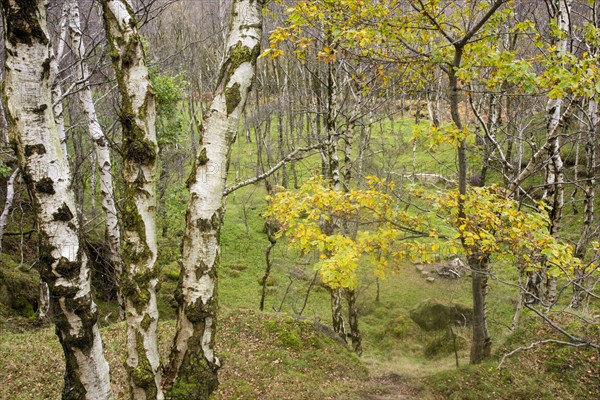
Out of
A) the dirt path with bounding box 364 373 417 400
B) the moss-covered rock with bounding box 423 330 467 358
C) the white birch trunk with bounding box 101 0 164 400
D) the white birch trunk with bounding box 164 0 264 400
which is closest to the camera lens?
the white birch trunk with bounding box 101 0 164 400

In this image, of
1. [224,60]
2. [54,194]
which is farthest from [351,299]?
[54,194]

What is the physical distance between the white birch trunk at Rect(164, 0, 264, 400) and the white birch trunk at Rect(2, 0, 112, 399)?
0.72m

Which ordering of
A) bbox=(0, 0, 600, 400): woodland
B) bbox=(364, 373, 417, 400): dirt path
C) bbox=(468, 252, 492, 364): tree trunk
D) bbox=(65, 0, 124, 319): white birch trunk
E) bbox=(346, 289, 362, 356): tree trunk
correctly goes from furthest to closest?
bbox=(346, 289, 362, 356): tree trunk → bbox=(65, 0, 124, 319): white birch trunk → bbox=(364, 373, 417, 400): dirt path → bbox=(468, 252, 492, 364): tree trunk → bbox=(0, 0, 600, 400): woodland

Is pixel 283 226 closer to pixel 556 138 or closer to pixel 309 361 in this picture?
pixel 309 361

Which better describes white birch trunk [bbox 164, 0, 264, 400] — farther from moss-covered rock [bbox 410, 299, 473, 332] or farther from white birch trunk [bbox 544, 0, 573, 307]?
moss-covered rock [bbox 410, 299, 473, 332]

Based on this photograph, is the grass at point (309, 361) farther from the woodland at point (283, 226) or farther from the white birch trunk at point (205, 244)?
the white birch trunk at point (205, 244)

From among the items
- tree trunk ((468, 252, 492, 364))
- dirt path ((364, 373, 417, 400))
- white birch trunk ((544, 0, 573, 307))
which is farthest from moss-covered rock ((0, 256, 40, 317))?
white birch trunk ((544, 0, 573, 307))

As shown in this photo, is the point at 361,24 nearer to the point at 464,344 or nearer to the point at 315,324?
the point at 315,324

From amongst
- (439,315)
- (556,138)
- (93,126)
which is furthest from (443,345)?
(93,126)

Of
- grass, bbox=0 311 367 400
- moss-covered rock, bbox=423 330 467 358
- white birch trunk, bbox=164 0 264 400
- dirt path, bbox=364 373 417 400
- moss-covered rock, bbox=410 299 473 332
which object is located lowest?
moss-covered rock, bbox=423 330 467 358

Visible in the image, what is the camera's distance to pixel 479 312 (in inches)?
273

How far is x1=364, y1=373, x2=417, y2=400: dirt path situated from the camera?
→ 6.80 m

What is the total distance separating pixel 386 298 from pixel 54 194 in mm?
15511

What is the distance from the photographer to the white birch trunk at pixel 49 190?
2520 mm
